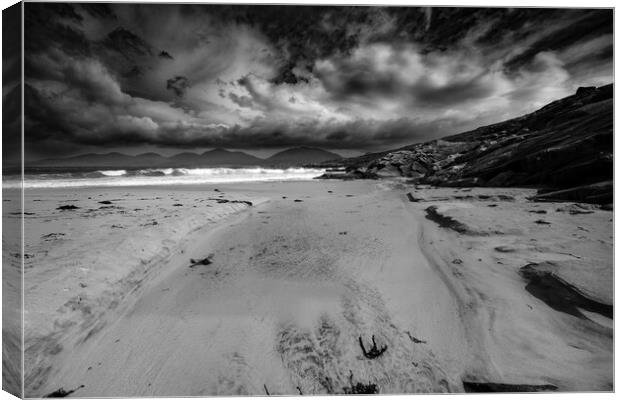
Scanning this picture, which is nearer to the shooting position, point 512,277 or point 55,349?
point 55,349

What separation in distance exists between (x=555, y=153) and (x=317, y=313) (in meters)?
7.47

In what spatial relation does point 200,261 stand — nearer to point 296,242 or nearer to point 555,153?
point 296,242

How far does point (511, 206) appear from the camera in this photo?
16.1 ft

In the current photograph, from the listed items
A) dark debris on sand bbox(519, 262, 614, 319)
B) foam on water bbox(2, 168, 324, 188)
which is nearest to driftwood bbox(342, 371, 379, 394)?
dark debris on sand bbox(519, 262, 614, 319)

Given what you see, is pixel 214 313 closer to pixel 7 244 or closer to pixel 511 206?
pixel 7 244

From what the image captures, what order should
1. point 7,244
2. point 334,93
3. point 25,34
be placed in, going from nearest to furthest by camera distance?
1. point 7,244
2. point 25,34
3. point 334,93

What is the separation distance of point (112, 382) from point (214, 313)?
691 mm

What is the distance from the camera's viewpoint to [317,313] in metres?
2.05

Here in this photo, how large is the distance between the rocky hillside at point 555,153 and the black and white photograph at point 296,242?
174 mm

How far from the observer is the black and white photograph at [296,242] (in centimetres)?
166

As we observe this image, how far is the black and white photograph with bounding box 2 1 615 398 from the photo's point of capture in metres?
1.66

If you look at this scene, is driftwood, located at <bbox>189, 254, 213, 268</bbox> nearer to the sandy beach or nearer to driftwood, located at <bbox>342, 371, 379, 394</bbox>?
the sandy beach

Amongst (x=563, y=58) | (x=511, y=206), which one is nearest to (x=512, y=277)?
(x=563, y=58)

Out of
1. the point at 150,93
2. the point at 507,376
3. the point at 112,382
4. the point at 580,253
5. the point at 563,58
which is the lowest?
the point at 112,382
